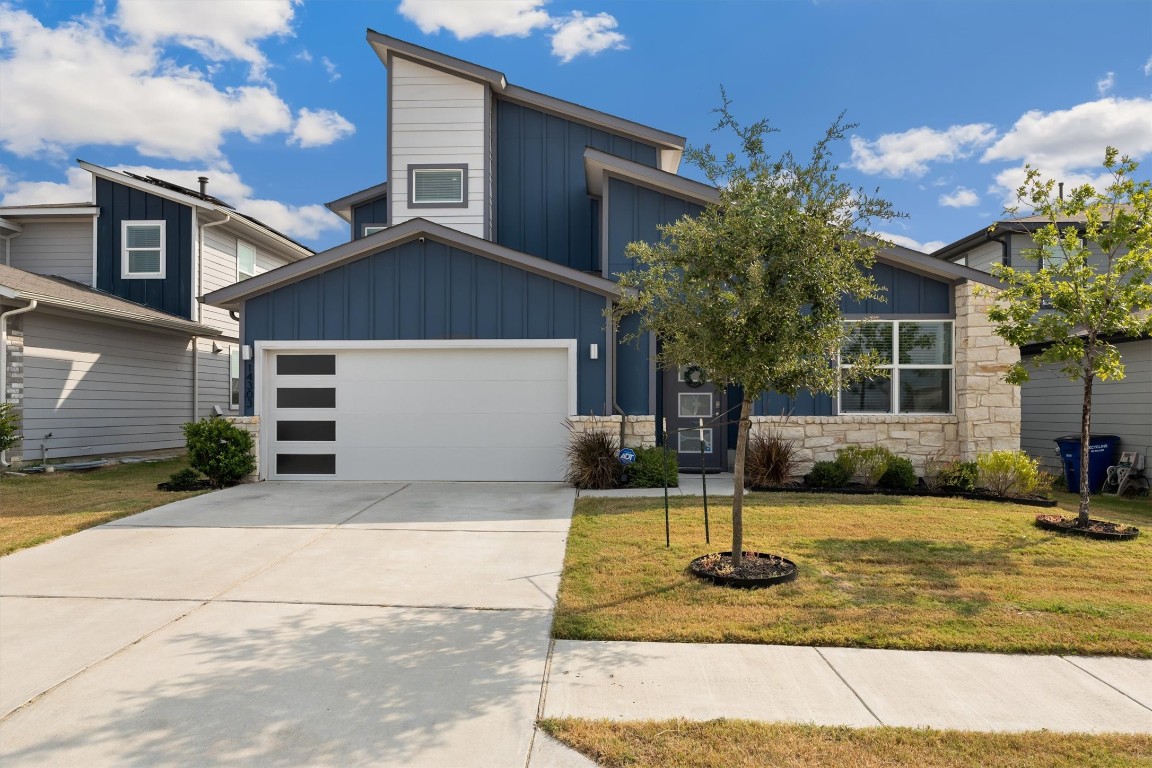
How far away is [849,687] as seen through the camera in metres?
3.62

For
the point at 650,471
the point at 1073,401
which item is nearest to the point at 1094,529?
the point at 650,471

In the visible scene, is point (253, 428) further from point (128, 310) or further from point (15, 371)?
point (128, 310)

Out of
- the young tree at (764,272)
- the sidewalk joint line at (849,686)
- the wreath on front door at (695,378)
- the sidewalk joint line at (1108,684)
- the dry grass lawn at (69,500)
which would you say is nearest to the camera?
the sidewalk joint line at (849,686)

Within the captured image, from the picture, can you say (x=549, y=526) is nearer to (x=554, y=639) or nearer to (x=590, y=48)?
(x=554, y=639)

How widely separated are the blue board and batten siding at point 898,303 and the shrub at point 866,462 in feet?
2.53

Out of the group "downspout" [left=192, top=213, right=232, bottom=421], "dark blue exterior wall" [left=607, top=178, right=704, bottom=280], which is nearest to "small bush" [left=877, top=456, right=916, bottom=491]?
"dark blue exterior wall" [left=607, top=178, right=704, bottom=280]

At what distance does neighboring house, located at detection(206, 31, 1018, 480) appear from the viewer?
10.4 meters

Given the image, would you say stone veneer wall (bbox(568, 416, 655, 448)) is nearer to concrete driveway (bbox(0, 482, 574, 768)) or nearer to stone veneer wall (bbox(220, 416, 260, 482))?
concrete driveway (bbox(0, 482, 574, 768))

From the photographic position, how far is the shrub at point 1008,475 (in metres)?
9.42

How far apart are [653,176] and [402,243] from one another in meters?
4.19

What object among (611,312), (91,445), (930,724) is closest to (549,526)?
(611,312)

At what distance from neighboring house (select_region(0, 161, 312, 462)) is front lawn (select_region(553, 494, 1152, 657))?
11098 millimetres

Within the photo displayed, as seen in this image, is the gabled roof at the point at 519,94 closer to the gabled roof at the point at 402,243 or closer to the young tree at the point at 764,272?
the gabled roof at the point at 402,243

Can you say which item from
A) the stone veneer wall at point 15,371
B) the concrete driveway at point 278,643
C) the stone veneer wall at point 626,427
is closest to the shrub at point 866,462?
the stone veneer wall at point 626,427
